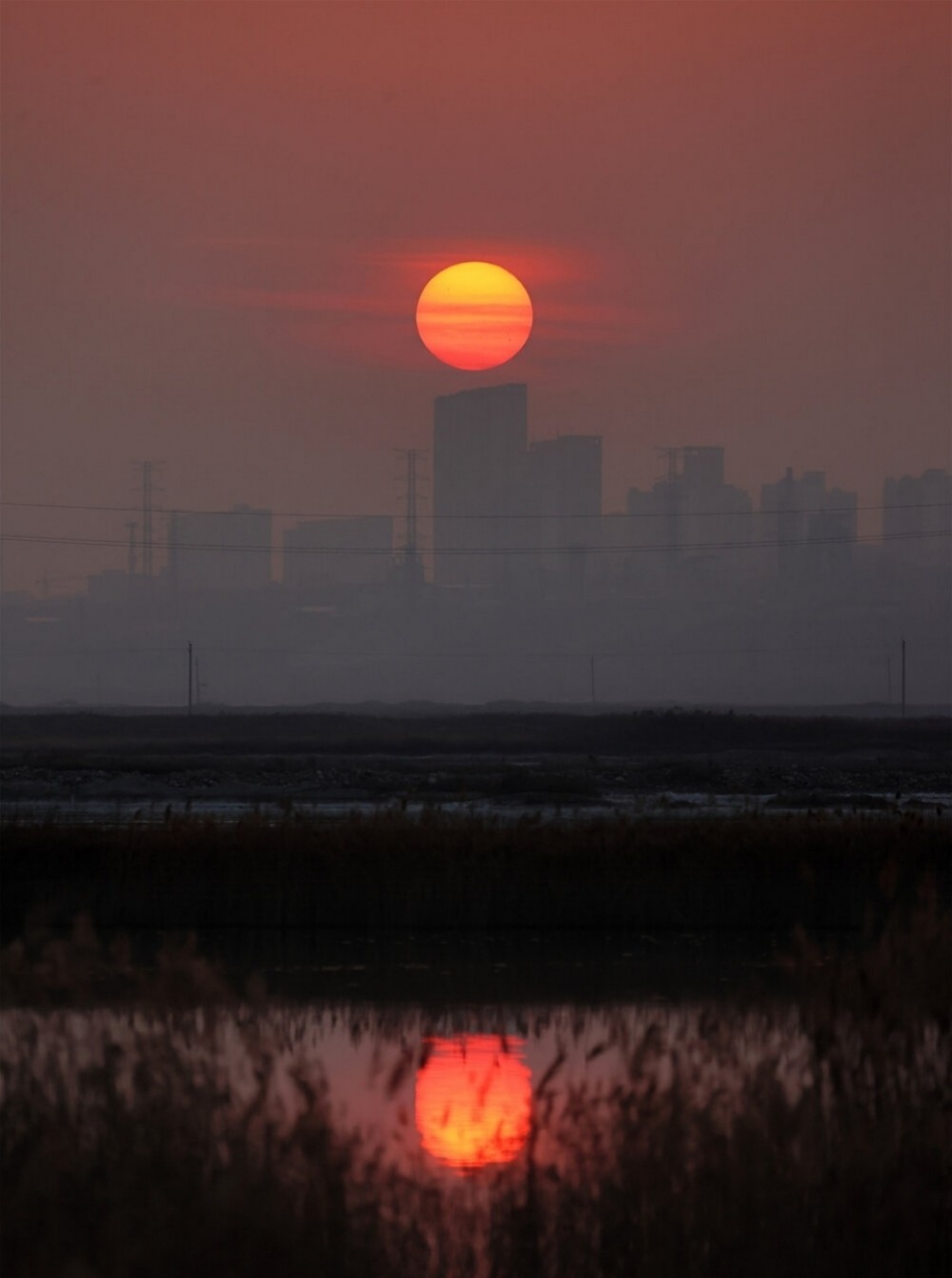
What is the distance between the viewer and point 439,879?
20.4m

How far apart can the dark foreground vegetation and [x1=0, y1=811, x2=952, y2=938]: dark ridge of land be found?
10276 millimetres

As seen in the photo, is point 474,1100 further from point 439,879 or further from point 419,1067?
point 439,879

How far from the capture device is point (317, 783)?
2085 inches

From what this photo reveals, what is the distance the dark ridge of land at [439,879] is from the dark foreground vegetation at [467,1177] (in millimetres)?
10276

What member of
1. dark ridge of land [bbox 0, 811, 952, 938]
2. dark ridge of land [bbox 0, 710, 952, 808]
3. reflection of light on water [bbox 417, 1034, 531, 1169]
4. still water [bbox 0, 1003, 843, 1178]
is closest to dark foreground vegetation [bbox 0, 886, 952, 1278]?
still water [bbox 0, 1003, 843, 1178]

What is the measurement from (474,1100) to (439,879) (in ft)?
28.4

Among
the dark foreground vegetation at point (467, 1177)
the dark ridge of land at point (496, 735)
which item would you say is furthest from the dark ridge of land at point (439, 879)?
the dark ridge of land at point (496, 735)

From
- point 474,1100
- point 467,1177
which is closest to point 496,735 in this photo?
point 474,1100

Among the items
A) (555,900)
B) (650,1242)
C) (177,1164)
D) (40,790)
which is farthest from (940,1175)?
(40,790)

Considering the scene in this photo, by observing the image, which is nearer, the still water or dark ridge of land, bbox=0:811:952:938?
the still water

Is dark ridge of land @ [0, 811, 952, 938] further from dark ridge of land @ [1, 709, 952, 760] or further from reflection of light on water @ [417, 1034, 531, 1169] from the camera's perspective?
dark ridge of land @ [1, 709, 952, 760]

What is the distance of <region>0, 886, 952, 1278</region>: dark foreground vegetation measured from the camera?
25.0ft

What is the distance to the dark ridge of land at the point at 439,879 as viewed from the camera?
20203 millimetres

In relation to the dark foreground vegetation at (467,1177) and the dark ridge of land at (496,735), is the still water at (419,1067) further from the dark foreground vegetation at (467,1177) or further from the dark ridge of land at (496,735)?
the dark ridge of land at (496,735)
